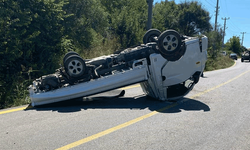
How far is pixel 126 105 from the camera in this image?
598cm

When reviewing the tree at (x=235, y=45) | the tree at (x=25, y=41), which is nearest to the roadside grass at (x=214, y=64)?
the tree at (x=25, y=41)

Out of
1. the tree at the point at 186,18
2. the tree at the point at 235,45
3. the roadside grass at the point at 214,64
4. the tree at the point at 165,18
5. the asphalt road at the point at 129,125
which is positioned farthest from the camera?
the tree at the point at 235,45

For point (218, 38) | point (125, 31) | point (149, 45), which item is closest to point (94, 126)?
point (149, 45)

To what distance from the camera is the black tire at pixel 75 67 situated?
5777 millimetres

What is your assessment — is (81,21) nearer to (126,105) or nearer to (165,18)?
(126,105)

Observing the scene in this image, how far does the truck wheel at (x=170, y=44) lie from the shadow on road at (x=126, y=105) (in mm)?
1306

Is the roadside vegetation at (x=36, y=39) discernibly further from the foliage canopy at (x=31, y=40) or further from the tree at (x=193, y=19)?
the tree at (x=193, y=19)

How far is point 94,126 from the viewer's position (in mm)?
4355

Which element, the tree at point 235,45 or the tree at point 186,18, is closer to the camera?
the tree at point 186,18

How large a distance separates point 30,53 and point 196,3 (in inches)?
1104

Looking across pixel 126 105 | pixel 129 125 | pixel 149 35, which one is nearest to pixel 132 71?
pixel 126 105

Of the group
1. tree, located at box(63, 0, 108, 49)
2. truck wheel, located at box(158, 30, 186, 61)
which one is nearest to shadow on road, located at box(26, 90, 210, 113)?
truck wheel, located at box(158, 30, 186, 61)

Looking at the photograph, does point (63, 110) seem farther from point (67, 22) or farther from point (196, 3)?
point (196, 3)

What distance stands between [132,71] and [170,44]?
4.24 feet
